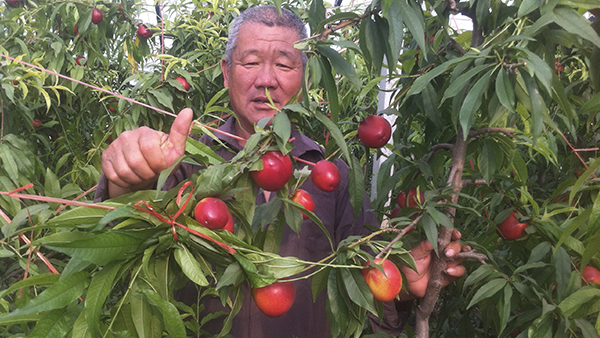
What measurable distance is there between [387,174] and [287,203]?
49 centimetres

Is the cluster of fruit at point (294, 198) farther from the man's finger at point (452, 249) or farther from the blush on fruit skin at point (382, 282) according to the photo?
the man's finger at point (452, 249)

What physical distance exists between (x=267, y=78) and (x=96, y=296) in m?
0.94

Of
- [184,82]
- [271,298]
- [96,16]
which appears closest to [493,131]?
[271,298]

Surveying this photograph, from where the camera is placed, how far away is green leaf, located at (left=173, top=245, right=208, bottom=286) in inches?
22.6

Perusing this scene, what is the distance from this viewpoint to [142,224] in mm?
621

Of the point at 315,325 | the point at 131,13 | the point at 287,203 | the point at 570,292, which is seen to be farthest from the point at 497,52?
the point at 131,13

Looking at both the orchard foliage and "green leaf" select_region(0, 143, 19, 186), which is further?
"green leaf" select_region(0, 143, 19, 186)

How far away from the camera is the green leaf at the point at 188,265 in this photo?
1.88ft

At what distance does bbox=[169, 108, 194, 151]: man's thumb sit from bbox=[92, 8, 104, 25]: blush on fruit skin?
174 centimetres

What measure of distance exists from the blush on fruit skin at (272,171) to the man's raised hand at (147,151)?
5.6 inches

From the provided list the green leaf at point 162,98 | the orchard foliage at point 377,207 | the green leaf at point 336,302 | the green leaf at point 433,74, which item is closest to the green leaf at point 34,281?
the orchard foliage at point 377,207

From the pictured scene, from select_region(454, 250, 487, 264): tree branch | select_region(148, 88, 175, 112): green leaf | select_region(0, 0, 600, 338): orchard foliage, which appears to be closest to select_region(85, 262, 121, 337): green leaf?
select_region(0, 0, 600, 338): orchard foliage

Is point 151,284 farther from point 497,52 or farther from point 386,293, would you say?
point 497,52

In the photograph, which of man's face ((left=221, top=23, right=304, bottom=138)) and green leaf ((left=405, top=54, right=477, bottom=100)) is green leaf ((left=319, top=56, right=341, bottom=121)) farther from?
man's face ((left=221, top=23, right=304, bottom=138))
